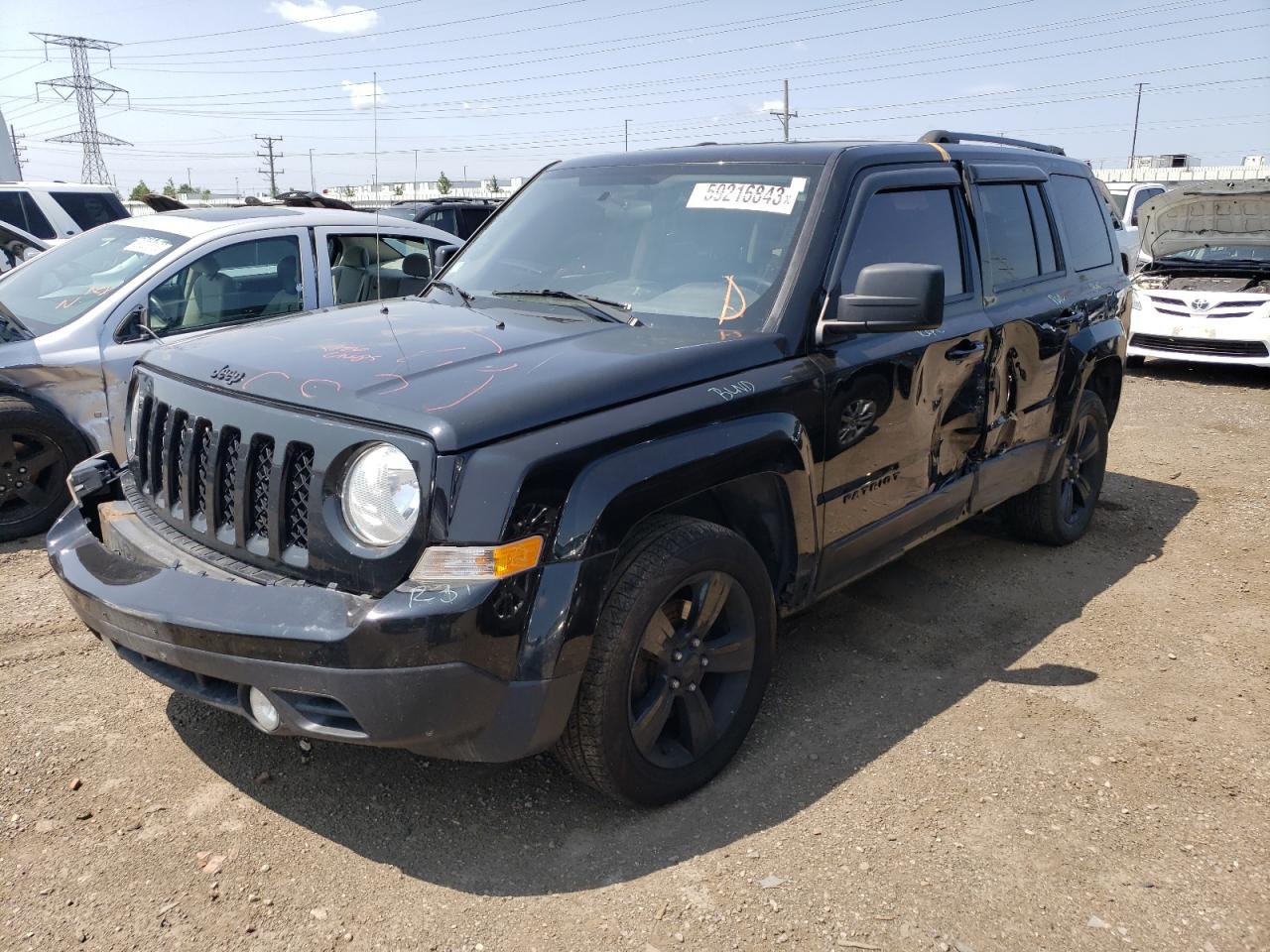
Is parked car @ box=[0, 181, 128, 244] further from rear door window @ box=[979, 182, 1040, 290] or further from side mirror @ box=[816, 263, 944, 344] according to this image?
side mirror @ box=[816, 263, 944, 344]

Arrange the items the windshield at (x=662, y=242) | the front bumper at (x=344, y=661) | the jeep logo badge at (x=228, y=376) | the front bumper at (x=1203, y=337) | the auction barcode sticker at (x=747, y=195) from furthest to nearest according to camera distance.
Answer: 1. the front bumper at (x=1203, y=337)
2. the auction barcode sticker at (x=747, y=195)
3. the windshield at (x=662, y=242)
4. the jeep logo badge at (x=228, y=376)
5. the front bumper at (x=344, y=661)

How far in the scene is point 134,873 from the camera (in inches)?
107

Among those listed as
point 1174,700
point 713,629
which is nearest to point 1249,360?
point 1174,700

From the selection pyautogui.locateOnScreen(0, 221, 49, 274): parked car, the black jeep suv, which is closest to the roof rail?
the black jeep suv

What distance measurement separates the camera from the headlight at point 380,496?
248 cm

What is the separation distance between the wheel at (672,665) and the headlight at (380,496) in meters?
0.58

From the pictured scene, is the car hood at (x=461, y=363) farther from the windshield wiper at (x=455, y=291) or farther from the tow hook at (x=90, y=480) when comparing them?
the tow hook at (x=90, y=480)

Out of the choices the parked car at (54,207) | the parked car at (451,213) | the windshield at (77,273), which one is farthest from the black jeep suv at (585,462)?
the parked car at (451,213)

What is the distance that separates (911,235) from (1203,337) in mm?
7989

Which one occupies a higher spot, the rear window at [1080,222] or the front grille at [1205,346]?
the rear window at [1080,222]

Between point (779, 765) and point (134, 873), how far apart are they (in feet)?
6.22

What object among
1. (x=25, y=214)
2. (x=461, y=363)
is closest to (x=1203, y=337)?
(x=461, y=363)

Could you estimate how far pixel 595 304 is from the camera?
3498 mm

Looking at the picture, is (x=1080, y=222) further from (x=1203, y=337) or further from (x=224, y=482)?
(x=1203, y=337)
